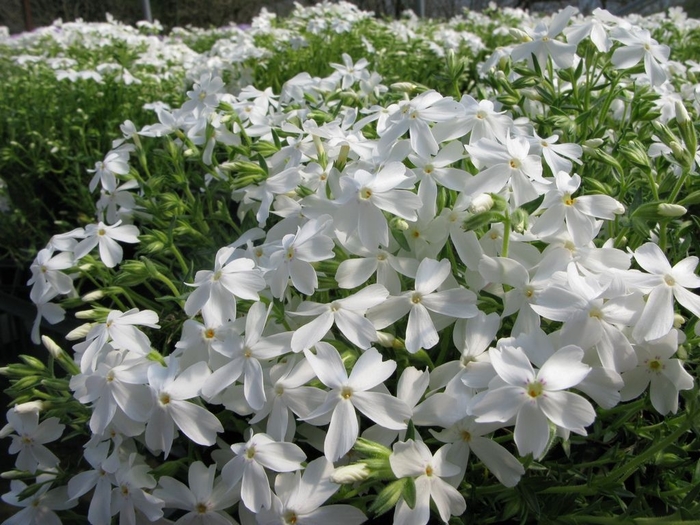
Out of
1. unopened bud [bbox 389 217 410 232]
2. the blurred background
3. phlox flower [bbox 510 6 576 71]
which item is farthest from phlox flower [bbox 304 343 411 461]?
the blurred background

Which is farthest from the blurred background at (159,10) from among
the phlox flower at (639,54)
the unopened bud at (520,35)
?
the phlox flower at (639,54)

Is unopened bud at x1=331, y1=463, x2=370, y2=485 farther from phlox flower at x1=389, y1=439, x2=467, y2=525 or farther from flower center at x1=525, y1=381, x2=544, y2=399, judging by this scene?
flower center at x1=525, y1=381, x2=544, y2=399

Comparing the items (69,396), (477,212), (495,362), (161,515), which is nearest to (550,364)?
(495,362)

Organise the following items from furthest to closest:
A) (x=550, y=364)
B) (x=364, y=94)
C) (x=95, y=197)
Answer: (x=95, y=197)
(x=364, y=94)
(x=550, y=364)

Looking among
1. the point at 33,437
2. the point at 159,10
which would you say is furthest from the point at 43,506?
the point at 159,10

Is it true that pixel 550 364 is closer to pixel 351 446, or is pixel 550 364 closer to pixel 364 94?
pixel 351 446

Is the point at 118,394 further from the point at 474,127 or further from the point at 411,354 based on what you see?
the point at 474,127
